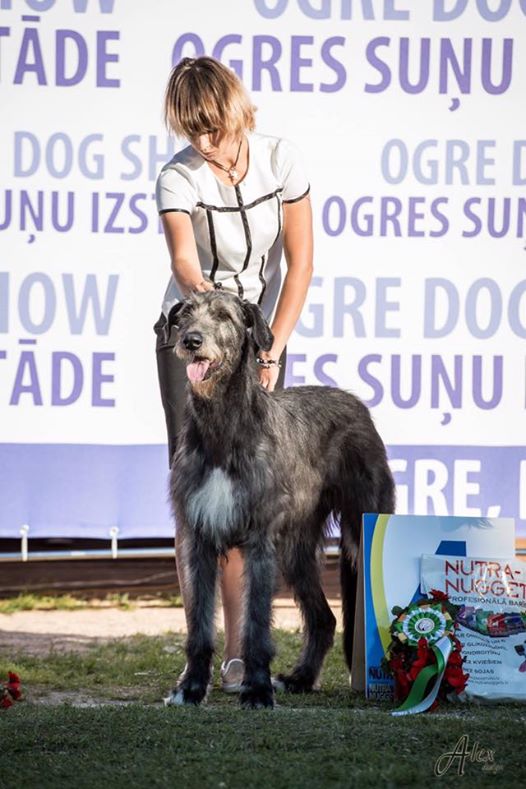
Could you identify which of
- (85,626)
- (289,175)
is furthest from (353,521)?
(85,626)

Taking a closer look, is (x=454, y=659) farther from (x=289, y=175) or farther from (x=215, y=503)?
(x=289, y=175)

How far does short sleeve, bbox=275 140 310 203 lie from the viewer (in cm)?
485

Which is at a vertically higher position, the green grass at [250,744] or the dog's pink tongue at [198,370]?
the dog's pink tongue at [198,370]

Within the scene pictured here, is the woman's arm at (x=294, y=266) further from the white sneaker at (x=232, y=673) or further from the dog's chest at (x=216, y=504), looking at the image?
the white sneaker at (x=232, y=673)

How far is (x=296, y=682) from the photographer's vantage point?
4.76 m

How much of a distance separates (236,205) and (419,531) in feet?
4.27

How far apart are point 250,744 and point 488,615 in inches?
46.0

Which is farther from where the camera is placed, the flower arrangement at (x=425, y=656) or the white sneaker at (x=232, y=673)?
the white sneaker at (x=232, y=673)

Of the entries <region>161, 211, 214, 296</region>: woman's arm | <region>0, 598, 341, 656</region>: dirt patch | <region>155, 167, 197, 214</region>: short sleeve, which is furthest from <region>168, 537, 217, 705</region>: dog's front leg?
<region>0, 598, 341, 656</region>: dirt patch

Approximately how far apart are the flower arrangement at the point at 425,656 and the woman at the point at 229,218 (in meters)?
0.56

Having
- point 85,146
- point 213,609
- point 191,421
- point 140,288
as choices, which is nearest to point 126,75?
point 85,146

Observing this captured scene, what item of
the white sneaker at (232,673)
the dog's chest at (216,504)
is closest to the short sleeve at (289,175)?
the dog's chest at (216,504)

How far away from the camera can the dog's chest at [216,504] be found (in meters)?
4.28

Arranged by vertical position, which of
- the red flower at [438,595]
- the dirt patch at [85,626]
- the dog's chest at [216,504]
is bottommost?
the dirt patch at [85,626]
